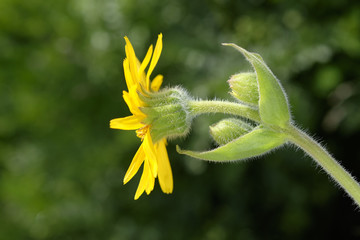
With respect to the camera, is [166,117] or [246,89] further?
[166,117]

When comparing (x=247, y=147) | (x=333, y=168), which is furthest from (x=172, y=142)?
(x=333, y=168)

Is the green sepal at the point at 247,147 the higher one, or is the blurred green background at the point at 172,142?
the blurred green background at the point at 172,142

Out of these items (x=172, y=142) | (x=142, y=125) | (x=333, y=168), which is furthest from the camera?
(x=172, y=142)

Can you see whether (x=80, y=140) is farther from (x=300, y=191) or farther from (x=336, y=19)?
(x=336, y=19)

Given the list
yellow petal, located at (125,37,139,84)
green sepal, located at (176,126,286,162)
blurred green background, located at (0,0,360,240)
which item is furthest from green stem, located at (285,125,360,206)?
blurred green background, located at (0,0,360,240)

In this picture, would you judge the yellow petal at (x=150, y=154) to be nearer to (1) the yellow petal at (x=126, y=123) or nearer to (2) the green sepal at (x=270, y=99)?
(1) the yellow petal at (x=126, y=123)

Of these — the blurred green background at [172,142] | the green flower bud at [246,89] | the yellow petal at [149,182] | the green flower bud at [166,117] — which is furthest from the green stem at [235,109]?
the blurred green background at [172,142]

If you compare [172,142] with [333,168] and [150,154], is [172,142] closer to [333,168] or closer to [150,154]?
[150,154]

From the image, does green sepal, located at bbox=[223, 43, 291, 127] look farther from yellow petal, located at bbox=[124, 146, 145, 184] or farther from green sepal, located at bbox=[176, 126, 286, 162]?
yellow petal, located at bbox=[124, 146, 145, 184]
